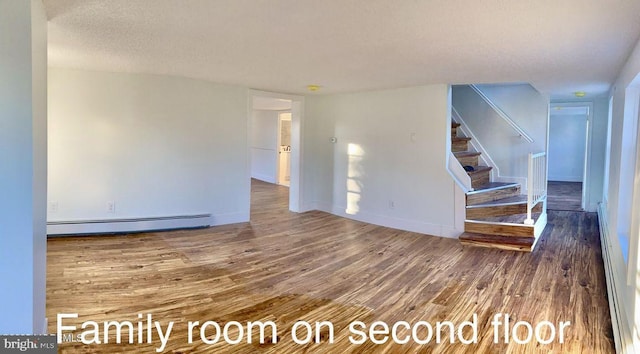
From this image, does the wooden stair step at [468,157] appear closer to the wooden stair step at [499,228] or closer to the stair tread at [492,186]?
the stair tread at [492,186]

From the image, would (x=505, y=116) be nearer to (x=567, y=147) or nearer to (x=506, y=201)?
(x=506, y=201)

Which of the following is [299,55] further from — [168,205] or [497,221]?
[497,221]

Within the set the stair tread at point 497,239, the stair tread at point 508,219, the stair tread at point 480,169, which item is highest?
the stair tread at point 480,169

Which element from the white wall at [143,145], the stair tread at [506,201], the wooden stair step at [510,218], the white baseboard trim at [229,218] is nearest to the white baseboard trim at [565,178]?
the stair tread at [506,201]

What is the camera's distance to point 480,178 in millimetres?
5723

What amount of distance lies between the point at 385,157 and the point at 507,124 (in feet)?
7.10

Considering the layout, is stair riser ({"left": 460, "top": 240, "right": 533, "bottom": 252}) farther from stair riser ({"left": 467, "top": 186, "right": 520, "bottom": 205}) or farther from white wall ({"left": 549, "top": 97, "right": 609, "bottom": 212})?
white wall ({"left": 549, "top": 97, "right": 609, "bottom": 212})

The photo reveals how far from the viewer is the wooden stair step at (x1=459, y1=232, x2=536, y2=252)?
4250 mm

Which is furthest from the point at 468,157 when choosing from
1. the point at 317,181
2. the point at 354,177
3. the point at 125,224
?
the point at 125,224

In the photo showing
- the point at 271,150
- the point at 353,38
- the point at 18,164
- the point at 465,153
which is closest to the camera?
the point at 18,164

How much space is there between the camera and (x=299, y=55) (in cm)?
335

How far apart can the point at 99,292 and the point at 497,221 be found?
Answer: 439cm

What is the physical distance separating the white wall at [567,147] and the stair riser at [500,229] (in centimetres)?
785

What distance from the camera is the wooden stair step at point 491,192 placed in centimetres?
490
